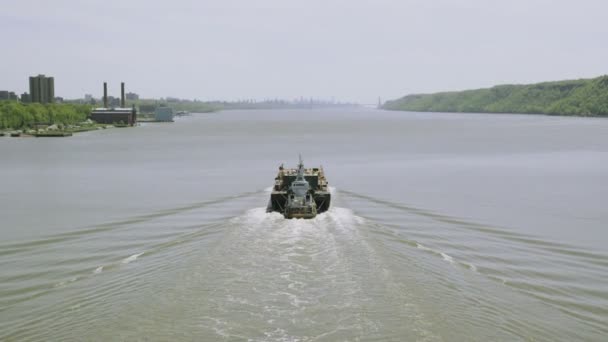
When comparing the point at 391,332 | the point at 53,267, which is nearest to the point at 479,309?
the point at 391,332

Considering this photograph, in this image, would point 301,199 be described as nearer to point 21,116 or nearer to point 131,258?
point 131,258

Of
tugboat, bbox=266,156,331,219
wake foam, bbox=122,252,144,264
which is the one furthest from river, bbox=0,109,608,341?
tugboat, bbox=266,156,331,219

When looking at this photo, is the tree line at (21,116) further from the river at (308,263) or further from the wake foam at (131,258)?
the wake foam at (131,258)

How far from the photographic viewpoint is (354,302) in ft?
70.3

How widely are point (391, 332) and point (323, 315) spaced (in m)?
2.83

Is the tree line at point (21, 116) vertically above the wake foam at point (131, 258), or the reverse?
the tree line at point (21, 116)

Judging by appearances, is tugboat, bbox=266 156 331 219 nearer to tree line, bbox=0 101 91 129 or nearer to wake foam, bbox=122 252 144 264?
wake foam, bbox=122 252 144 264

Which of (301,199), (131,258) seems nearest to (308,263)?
(131,258)

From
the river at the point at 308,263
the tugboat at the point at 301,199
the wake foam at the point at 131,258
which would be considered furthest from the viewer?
the tugboat at the point at 301,199

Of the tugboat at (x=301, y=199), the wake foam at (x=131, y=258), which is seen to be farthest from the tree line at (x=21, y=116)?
the wake foam at (x=131, y=258)

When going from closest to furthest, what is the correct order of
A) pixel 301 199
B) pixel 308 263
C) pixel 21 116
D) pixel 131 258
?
pixel 308 263, pixel 131 258, pixel 301 199, pixel 21 116

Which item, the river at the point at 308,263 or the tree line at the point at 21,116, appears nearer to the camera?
the river at the point at 308,263

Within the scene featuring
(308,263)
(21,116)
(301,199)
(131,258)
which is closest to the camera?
(308,263)

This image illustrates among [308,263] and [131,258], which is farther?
[131,258]
